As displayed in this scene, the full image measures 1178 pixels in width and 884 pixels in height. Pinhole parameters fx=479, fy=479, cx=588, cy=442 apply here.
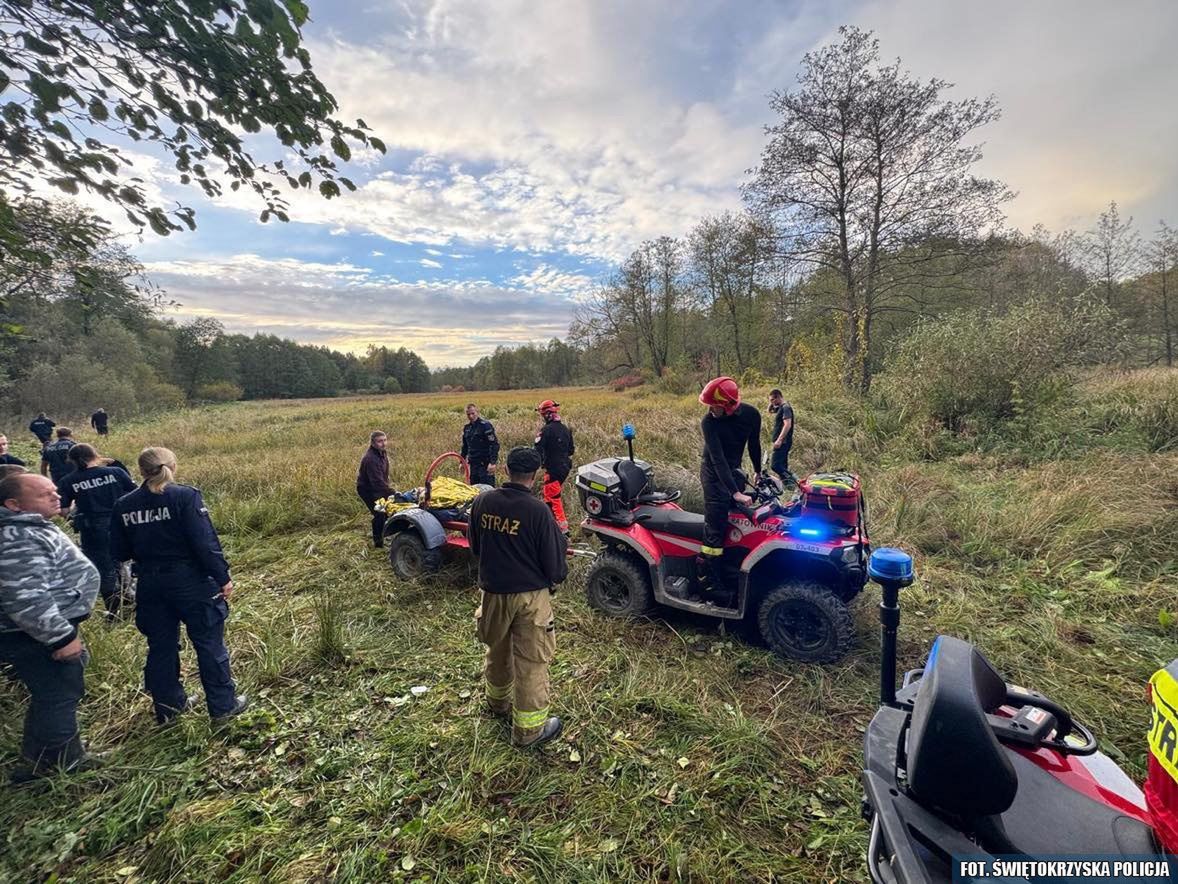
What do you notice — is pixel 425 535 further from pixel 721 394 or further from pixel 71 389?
pixel 71 389

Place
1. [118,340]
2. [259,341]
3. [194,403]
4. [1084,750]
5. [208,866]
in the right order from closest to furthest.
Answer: [1084,750] → [208,866] → [118,340] → [194,403] → [259,341]

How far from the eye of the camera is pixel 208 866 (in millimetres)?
2008

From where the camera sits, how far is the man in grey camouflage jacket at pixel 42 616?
229 centimetres

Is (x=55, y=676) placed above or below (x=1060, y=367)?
below

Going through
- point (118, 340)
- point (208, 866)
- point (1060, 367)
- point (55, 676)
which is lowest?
point (208, 866)

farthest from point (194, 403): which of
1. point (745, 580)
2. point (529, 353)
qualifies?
point (745, 580)

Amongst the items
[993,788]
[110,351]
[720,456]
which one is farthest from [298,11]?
[110,351]

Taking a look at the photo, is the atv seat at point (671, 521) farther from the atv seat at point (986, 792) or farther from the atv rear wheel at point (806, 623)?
the atv seat at point (986, 792)

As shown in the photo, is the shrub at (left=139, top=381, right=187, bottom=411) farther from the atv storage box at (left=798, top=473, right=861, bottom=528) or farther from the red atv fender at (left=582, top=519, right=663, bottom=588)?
the atv storage box at (left=798, top=473, right=861, bottom=528)

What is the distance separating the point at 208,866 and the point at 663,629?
9.54 feet

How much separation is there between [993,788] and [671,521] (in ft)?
9.21

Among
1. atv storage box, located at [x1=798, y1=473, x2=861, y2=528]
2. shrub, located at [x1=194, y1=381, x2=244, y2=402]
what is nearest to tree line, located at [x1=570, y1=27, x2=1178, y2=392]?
atv storage box, located at [x1=798, y1=473, x2=861, y2=528]

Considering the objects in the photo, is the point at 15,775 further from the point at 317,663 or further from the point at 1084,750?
the point at 1084,750

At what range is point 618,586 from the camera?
4148 millimetres
